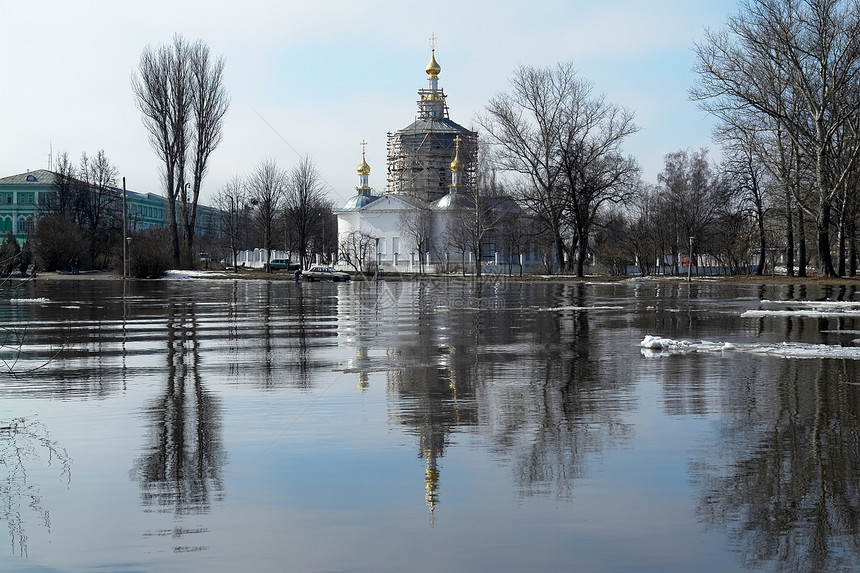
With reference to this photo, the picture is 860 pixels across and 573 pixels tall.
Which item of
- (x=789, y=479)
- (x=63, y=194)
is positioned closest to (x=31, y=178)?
(x=63, y=194)

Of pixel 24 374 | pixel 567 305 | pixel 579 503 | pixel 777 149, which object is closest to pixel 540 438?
pixel 579 503

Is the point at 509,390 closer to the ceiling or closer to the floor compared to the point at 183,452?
closer to the ceiling

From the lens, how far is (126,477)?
7352 millimetres

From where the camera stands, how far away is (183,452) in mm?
8195

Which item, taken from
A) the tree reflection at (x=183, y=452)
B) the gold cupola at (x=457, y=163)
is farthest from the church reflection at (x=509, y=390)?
the gold cupola at (x=457, y=163)

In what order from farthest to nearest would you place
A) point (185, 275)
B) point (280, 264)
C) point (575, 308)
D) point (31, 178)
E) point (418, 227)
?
point (31, 178)
point (280, 264)
point (418, 227)
point (185, 275)
point (575, 308)

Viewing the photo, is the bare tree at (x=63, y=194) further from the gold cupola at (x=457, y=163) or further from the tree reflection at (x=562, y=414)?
the tree reflection at (x=562, y=414)

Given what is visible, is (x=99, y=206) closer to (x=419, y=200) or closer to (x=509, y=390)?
(x=419, y=200)

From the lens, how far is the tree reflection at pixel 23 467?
20.4 ft

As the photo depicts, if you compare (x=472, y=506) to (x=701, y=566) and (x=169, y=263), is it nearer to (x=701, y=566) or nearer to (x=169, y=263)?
(x=701, y=566)

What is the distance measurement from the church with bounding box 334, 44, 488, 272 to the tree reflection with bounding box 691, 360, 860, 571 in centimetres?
7787

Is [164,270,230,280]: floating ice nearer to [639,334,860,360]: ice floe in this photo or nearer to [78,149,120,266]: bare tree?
[78,149,120,266]: bare tree

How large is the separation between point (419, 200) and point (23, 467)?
9412 cm

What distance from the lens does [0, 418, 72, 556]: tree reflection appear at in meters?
6.22
